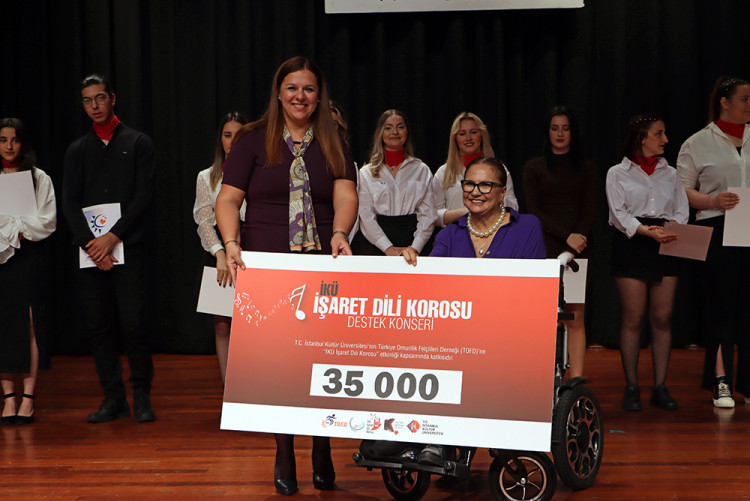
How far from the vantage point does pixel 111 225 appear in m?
4.16

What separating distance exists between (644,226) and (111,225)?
2.70 metres

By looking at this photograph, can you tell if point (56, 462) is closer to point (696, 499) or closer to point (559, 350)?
point (559, 350)

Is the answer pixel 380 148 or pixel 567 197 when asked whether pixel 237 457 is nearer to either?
pixel 380 148

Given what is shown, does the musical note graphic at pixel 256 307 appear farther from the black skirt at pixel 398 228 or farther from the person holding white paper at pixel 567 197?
the person holding white paper at pixel 567 197

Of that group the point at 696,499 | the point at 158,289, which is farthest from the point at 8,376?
the point at 696,499

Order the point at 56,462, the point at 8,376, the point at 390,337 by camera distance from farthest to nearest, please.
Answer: the point at 8,376 < the point at 56,462 < the point at 390,337

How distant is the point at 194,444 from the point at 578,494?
1.72m

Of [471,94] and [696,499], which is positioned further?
[471,94]

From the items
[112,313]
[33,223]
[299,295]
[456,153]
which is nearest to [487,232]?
[299,295]

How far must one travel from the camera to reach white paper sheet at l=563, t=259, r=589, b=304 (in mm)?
4281

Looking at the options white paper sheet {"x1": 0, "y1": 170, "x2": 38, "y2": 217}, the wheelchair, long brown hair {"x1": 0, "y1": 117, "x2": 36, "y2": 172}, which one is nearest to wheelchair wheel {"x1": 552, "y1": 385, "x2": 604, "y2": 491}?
the wheelchair

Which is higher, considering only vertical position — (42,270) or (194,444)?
(42,270)

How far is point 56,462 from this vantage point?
3.45 metres

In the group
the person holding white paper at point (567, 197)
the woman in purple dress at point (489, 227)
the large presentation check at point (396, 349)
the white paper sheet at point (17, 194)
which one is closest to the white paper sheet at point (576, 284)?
the person holding white paper at point (567, 197)
